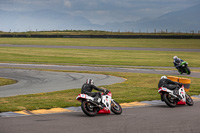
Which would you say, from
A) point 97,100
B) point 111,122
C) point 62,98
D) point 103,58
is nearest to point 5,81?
point 62,98

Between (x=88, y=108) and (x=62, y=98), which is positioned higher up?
(x=88, y=108)

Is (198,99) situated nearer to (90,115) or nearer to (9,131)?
(90,115)

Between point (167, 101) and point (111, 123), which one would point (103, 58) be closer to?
point (167, 101)

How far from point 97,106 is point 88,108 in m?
0.33

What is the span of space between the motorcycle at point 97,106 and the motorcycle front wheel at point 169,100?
2.64 m

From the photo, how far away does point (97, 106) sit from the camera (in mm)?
13977

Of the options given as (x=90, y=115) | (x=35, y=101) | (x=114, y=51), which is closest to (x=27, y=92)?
(x=35, y=101)

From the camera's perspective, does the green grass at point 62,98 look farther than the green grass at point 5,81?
No

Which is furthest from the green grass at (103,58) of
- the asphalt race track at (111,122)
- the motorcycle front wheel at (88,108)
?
the motorcycle front wheel at (88,108)

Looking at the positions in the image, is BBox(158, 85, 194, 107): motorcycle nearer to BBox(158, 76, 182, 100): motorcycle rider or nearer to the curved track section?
BBox(158, 76, 182, 100): motorcycle rider

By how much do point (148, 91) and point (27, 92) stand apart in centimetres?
655

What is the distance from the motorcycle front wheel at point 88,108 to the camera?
13750 mm

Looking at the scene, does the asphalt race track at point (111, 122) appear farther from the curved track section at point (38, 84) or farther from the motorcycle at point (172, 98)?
the curved track section at point (38, 84)

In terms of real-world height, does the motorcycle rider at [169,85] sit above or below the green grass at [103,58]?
above
